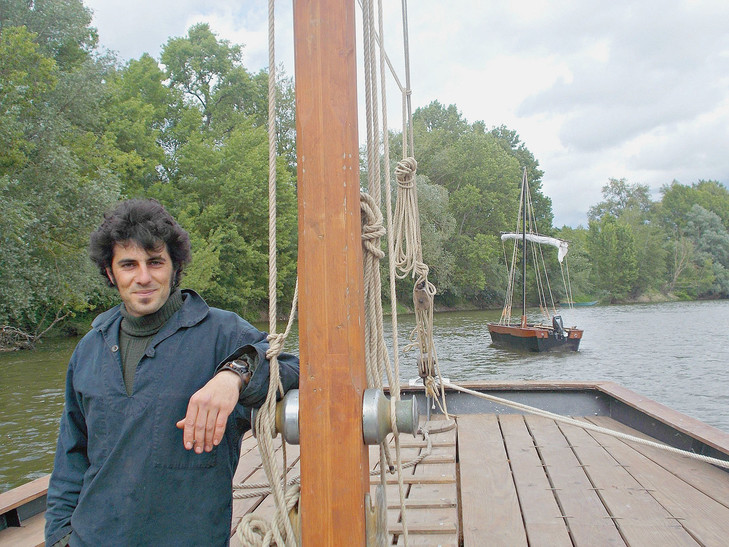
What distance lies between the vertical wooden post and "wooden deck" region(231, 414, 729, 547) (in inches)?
45.4

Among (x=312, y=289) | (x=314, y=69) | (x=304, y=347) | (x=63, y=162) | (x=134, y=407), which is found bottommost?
(x=134, y=407)

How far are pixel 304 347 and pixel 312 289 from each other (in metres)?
0.12

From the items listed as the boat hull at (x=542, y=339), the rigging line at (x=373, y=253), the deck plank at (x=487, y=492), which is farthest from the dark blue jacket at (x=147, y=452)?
the boat hull at (x=542, y=339)

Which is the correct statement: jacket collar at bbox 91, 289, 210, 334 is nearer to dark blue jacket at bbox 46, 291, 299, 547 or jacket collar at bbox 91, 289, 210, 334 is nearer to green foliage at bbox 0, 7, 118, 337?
dark blue jacket at bbox 46, 291, 299, 547

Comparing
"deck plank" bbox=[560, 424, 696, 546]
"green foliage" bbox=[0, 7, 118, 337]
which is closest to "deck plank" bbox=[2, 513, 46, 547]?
"deck plank" bbox=[560, 424, 696, 546]

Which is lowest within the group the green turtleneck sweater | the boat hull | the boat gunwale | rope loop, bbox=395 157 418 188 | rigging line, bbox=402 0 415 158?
the boat hull

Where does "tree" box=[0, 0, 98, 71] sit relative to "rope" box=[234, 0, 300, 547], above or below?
above

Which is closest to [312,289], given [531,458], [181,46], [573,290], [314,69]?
[314,69]

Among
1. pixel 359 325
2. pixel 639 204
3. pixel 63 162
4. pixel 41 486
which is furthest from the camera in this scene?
pixel 639 204

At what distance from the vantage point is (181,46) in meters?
27.6

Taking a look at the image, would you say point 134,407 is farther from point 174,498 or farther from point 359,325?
point 359,325

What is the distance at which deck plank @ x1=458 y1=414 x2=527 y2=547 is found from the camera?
2279 millimetres

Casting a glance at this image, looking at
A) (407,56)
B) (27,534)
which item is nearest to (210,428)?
(27,534)

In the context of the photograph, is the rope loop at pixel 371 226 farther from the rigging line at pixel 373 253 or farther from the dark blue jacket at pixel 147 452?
the dark blue jacket at pixel 147 452
